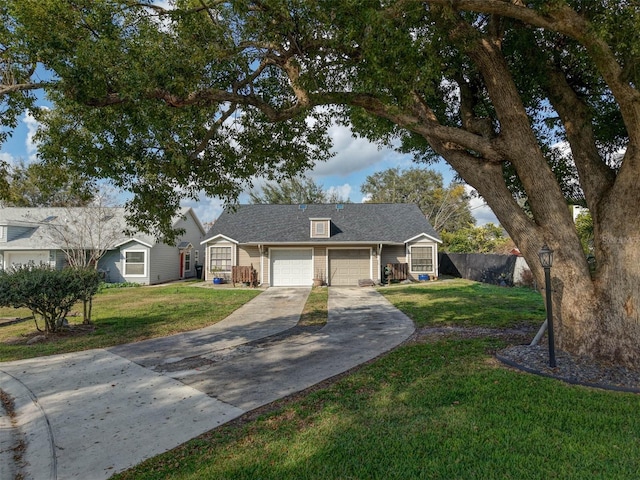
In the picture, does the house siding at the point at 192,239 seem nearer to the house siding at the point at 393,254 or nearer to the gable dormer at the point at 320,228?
the gable dormer at the point at 320,228

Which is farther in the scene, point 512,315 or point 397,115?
point 512,315

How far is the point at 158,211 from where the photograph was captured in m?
6.52

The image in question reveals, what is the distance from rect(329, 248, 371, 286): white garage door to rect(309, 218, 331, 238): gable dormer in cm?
101

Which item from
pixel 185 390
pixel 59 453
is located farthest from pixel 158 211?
pixel 59 453

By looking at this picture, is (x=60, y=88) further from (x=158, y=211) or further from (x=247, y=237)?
(x=247, y=237)

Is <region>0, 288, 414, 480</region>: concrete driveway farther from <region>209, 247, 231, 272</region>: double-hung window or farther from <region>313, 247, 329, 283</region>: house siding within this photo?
<region>209, 247, 231, 272</region>: double-hung window

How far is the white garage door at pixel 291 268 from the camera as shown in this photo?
19.6 m

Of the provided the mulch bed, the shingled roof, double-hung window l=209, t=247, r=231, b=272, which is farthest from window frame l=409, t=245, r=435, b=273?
the mulch bed

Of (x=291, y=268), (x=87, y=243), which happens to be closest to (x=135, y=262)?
(x=87, y=243)

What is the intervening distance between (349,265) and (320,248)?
1.79 metres

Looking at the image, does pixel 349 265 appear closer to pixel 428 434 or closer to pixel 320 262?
pixel 320 262

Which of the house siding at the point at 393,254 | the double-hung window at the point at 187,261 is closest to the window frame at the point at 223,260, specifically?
the double-hung window at the point at 187,261

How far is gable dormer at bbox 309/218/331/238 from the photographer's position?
19.5 meters

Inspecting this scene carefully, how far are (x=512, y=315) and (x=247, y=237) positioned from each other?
544 inches
